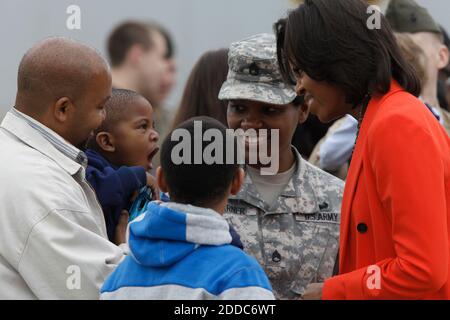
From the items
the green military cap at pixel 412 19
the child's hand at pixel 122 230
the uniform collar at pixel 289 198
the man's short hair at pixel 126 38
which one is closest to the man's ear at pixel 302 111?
the uniform collar at pixel 289 198

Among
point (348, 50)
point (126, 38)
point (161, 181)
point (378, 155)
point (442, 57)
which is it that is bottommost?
point (126, 38)

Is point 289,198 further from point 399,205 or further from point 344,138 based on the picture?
point 344,138

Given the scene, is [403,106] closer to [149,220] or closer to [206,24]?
[149,220]

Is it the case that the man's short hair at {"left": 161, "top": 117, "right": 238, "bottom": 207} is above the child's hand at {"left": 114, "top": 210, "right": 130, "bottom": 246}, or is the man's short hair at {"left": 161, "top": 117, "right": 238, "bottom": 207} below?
above

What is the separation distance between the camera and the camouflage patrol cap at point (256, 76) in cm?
351

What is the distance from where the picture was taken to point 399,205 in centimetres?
267

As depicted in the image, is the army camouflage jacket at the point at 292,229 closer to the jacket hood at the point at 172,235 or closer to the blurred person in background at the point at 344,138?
the jacket hood at the point at 172,235

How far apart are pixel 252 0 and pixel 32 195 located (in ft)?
10.9

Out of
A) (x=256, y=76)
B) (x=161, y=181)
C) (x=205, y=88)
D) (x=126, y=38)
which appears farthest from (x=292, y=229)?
(x=126, y=38)

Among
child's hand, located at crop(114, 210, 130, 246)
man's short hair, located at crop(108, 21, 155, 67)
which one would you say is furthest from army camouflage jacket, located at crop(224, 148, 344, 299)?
man's short hair, located at crop(108, 21, 155, 67)

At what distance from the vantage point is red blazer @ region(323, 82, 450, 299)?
105 inches

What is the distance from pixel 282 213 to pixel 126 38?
11.0 feet

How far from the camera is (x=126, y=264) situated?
2725 mm

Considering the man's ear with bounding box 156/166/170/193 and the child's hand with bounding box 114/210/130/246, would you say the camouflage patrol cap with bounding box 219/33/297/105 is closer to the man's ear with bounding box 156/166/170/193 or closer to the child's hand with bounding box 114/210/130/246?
the child's hand with bounding box 114/210/130/246
